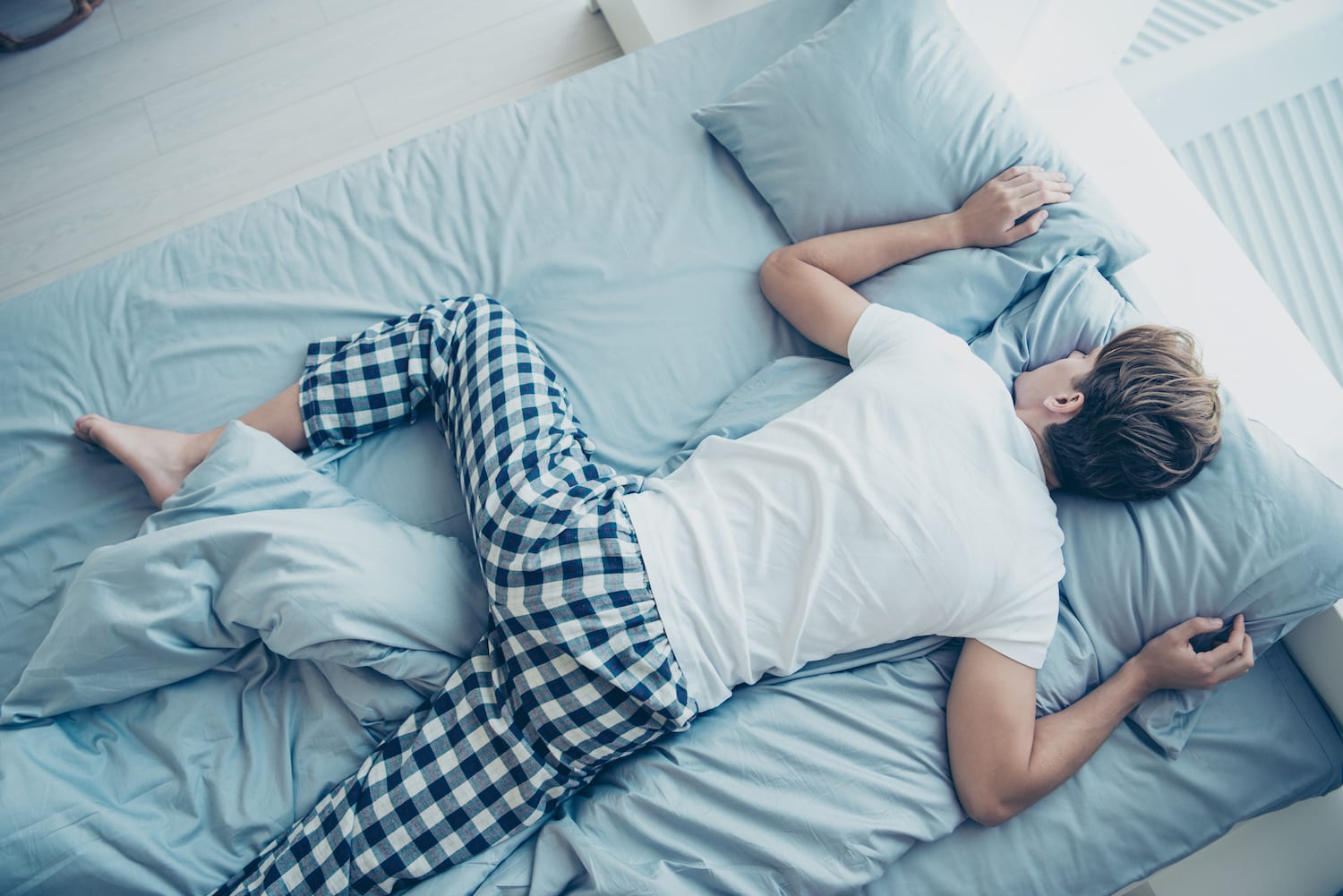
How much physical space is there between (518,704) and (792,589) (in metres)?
0.35

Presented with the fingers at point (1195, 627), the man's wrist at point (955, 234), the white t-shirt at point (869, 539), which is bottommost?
the fingers at point (1195, 627)

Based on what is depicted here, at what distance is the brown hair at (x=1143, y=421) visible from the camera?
979mm

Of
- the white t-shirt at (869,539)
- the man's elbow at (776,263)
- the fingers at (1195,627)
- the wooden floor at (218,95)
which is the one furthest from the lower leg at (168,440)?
the fingers at (1195,627)

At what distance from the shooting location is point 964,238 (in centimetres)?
121

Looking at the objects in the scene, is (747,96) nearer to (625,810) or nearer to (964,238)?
(964,238)

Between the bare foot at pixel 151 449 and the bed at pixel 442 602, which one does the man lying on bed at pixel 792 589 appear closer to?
the bed at pixel 442 602

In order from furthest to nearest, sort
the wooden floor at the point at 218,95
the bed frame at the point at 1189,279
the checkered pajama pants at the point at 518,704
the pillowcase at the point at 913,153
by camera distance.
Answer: the wooden floor at the point at 218,95 < the pillowcase at the point at 913,153 < the bed frame at the point at 1189,279 < the checkered pajama pants at the point at 518,704

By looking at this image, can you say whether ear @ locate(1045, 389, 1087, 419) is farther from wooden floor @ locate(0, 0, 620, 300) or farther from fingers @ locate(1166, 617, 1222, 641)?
wooden floor @ locate(0, 0, 620, 300)

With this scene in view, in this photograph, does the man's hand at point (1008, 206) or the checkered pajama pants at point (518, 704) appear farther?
the man's hand at point (1008, 206)

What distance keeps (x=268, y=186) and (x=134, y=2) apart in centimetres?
65

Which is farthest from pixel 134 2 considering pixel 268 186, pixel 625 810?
pixel 625 810

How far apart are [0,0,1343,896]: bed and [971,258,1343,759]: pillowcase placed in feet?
0.07

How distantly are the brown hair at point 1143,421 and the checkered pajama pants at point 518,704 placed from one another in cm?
55

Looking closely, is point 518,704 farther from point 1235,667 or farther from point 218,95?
point 218,95
